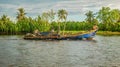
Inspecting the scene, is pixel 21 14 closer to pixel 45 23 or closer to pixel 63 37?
pixel 45 23

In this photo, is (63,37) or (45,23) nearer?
(63,37)

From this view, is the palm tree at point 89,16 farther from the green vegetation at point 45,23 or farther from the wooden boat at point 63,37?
the wooden boat at point 63,37

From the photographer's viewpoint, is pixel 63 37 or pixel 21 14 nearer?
pixel 63 37

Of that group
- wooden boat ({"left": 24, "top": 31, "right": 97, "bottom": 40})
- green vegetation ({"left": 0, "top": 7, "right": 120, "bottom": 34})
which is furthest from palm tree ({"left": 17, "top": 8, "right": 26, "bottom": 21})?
wooden boat ({"left": 24, "top": 31, "right": 97, "bottom": 40})

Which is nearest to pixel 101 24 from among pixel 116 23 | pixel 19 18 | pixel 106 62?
pixel 116 23

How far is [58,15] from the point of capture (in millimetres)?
146125

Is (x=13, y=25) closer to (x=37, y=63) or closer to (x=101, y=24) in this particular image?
(x=101, y=24)

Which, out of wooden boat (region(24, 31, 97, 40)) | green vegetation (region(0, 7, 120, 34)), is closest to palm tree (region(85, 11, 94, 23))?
green vegetation (region(0, 7, 120, 34))

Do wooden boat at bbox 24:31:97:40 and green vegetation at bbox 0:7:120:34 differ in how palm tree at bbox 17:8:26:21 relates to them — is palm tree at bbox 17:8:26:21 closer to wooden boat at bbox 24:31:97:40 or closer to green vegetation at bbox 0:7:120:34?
green vegetation at bbox 0:7:120:34

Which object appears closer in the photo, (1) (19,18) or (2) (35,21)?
(2) (35,21)

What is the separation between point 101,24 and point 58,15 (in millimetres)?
21356

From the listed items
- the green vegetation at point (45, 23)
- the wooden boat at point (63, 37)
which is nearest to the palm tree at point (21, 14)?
the green vegetation at point (45, 23)

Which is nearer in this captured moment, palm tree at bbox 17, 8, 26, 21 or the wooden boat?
the wooden boat

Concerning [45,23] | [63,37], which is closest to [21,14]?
[45,23]
